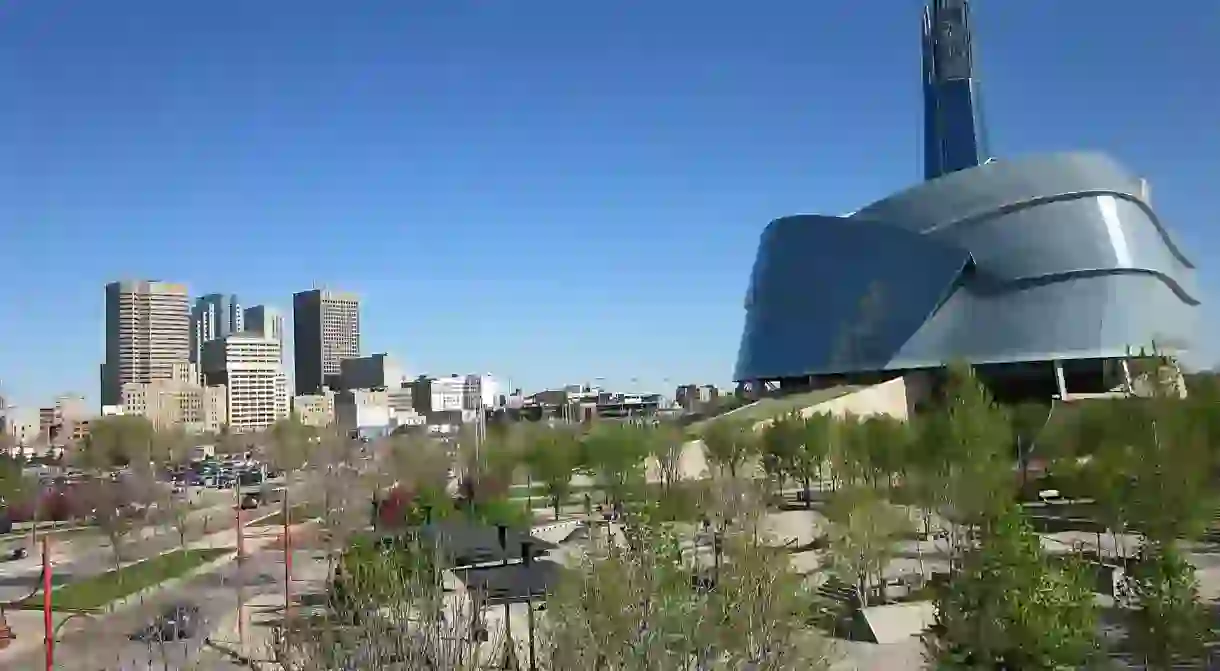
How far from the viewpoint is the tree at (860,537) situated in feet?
74.5

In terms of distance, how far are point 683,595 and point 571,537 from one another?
24914 mm

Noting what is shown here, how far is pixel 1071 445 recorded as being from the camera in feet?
132

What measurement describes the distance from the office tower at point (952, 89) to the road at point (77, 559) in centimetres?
7208

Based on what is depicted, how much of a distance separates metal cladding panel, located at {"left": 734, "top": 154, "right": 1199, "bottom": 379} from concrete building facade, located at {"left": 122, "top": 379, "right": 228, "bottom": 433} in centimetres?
9489

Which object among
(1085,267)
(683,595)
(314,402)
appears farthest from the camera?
(314,402)

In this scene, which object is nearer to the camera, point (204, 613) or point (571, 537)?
point (204, 613)

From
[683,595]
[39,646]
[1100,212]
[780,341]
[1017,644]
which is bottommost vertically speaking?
[39,646]

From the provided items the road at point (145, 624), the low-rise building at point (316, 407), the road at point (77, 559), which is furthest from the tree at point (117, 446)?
the low-rise building at point (316, 407)

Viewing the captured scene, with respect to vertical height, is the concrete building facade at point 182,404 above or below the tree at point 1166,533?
above

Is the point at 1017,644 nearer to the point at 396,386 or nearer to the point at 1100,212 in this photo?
the point at 1100,212

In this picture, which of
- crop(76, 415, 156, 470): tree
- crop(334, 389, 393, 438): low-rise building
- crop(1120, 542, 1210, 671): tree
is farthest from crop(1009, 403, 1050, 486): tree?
crop(334, 389, 393, 438): low-rise building

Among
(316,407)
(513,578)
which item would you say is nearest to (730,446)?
(513,578)

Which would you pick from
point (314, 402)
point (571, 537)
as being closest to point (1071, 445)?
point (571, 537)

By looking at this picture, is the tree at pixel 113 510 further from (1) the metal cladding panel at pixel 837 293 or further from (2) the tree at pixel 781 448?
(1) the metal cladding panel at pixel 837 293
